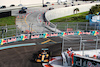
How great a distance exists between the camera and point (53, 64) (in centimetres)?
2145

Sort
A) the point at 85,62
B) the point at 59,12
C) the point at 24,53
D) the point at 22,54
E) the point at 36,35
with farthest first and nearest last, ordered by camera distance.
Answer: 1. the point at 59,12
2. the point at 36,35
3. the point at 24,53
4. the point at 22,54
5. the point at 85,62

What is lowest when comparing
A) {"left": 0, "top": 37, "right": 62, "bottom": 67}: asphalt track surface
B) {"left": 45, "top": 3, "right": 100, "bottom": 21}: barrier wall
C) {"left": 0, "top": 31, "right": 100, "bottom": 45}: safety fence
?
{"left": 0, "top": 37, "right": 62, "bottom": 67}: asphalt track surface

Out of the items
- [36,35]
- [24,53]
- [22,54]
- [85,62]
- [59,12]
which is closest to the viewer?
[85,62]

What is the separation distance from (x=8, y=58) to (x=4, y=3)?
67.9 m

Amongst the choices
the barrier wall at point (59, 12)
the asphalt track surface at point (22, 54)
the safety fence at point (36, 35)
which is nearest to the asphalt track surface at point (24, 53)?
the asphalt track surface at point (22, 54)

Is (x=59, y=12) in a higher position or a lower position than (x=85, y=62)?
higher

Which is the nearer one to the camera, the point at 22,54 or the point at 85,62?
the point at 85,62

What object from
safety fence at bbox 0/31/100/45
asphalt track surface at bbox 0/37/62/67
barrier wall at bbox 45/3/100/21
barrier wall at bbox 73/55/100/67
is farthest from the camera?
barrier wall at bbox 45/3/100/21

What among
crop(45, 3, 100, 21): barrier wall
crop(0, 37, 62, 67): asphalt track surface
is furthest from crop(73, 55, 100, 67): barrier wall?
crop(45, 3, 100, 21): barrier wall

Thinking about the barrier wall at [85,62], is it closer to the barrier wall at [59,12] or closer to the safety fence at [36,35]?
the safety fence at [36,35]

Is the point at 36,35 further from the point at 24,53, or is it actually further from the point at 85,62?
the point at 85,62

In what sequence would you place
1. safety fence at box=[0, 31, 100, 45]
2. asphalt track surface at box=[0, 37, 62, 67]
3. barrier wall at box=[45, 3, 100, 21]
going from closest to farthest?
asphalt track surface at box=[0, 37, 62, 67]
safety fence at box=[0, 31, 100, 45]
barrier wall at box=[45, 3, 100, 21]

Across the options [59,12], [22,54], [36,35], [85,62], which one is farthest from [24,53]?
[59,12]

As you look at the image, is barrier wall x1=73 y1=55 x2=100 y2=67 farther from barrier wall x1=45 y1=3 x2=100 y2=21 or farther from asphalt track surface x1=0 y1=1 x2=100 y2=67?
barrier wall x1=45 y1=3 x2=100 y2=21
